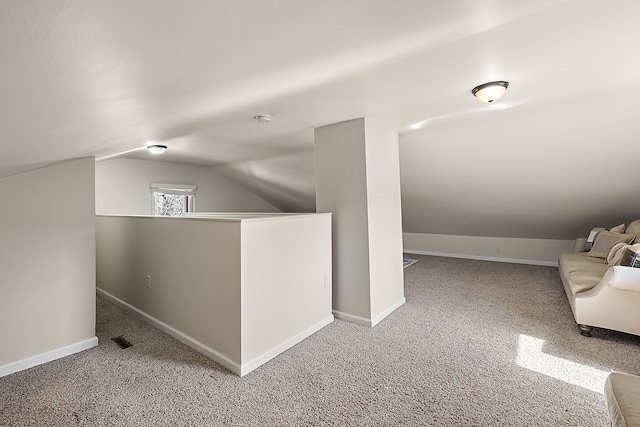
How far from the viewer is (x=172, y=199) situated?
234 inches

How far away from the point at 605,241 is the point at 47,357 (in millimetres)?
6079

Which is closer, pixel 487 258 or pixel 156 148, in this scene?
pixel 156 148

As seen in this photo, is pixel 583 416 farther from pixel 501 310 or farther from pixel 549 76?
pixel 549 76

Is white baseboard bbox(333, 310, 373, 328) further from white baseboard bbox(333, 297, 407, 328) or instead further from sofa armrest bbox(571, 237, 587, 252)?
sofa armrest bbox(571, 237, 587, 252)

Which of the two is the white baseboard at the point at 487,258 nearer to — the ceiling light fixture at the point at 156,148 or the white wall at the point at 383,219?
the white wall at the point at 383,219

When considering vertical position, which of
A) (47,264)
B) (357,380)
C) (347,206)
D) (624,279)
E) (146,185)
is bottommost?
(357,380)

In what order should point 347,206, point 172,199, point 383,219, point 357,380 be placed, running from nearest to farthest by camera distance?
point 357,380 < point 347,206 < point 383,219 < point 172,199

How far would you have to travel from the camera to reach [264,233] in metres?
2.32

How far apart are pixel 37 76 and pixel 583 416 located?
2849mm

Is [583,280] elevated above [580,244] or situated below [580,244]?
below

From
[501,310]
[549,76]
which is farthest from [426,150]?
[501,310]

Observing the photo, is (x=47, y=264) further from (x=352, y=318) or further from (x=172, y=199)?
(x=172, y=199)

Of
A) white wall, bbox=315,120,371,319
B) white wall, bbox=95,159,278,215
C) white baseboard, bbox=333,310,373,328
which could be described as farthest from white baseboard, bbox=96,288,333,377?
white wall, bbox=95,159,278,215

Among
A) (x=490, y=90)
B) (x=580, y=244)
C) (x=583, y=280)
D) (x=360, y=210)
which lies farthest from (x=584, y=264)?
(x=360, y=210)
